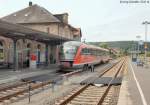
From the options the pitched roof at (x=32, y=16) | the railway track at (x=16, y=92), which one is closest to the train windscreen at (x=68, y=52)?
the railway track at (x=16, y=92)

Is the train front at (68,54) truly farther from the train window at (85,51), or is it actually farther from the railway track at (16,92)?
the railway track at (16,92)

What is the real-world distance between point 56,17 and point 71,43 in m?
29.3

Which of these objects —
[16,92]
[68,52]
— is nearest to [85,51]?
[68,52]

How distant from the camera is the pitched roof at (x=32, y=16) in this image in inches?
2210

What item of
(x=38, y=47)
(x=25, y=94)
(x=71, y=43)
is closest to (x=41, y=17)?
(x=38, y=47)

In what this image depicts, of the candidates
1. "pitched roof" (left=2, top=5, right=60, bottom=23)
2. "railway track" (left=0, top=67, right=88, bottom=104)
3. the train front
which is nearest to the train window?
the train front

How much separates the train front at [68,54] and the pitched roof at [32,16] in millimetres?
25741

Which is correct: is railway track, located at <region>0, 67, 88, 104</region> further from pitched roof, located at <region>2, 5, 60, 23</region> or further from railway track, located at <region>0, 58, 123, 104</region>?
pitched roof, located at <region>2, 5, 60, 23</region>

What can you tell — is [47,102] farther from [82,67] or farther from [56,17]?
[56,17]

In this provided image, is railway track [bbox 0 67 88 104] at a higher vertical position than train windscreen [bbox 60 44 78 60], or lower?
lower

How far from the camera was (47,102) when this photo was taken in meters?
12.7

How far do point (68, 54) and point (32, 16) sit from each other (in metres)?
29.3

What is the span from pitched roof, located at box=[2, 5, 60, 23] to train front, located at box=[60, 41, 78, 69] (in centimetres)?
2574

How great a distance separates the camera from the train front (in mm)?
29859
